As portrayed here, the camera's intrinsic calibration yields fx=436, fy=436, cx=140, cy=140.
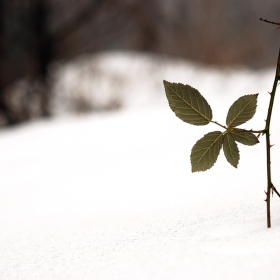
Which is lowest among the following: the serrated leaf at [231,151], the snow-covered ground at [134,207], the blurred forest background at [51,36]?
the snow-covered ground at [134,207]

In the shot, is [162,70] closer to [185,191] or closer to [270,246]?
[185,191]

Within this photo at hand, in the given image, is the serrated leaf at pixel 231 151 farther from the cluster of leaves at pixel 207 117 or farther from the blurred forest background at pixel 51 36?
the blurred forest background at pixel 51 36

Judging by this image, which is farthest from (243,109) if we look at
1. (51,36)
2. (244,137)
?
(51,36)

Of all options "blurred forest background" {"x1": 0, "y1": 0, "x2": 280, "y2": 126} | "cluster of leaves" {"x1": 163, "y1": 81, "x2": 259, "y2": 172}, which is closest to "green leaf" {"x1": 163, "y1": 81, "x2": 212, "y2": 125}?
"cluster of leaves" {"x1": 163, "y1": 81, "x2": 259, "y2": 172}

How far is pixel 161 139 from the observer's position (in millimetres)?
875

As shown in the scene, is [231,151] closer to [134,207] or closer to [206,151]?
[206,151]

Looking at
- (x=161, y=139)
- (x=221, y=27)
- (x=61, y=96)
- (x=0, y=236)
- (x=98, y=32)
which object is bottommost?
(x=0, y=236)

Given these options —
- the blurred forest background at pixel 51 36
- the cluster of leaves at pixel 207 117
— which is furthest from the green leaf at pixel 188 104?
Result: the blurred forest background at pixel 51 36

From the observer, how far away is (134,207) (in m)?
0.51

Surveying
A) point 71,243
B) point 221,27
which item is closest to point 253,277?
point 71,243

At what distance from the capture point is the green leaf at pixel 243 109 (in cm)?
31

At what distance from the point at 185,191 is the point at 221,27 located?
340 cm

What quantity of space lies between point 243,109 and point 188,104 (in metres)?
0.04

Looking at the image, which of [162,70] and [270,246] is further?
[162,70]
